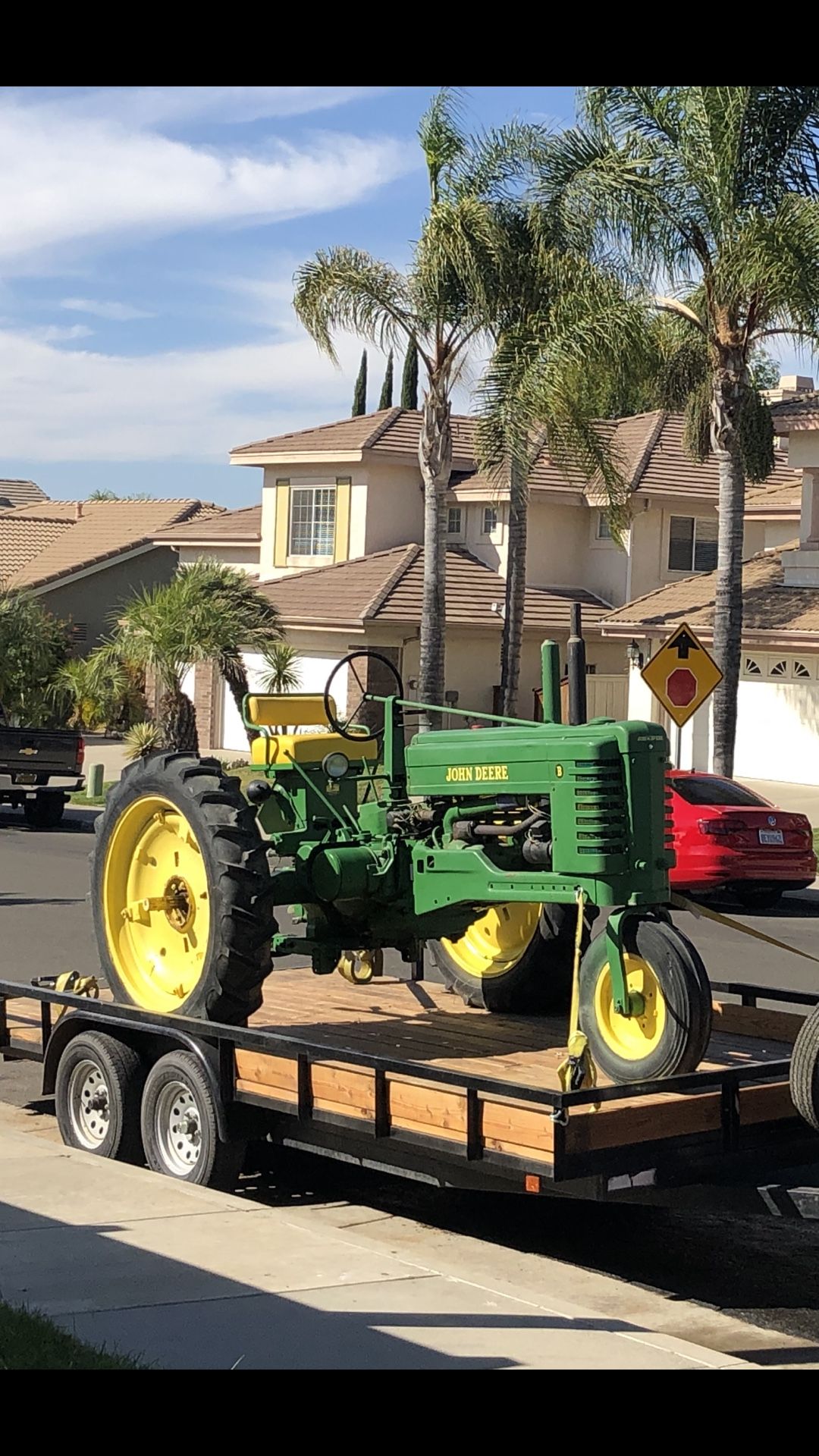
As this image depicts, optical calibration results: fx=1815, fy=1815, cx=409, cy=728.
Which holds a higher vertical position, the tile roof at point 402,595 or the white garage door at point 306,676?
the tile roof at point 402,595

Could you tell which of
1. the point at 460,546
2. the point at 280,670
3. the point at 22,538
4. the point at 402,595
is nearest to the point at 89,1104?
the point at 280,670

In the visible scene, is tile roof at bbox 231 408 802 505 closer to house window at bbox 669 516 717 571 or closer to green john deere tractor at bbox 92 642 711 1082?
house window at bbox 669 516 717 571

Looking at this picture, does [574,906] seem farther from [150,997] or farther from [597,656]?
[597,656]

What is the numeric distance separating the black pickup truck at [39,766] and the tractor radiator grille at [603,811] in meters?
20.1

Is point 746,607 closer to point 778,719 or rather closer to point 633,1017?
point 778,719

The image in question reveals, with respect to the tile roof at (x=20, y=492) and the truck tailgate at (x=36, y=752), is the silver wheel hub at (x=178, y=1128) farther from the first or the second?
the tile roof at (x=20, y=492)

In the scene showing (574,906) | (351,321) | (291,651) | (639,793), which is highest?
(351,321)

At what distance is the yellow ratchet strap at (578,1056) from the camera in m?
6.94

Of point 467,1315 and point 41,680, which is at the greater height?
point 41,680

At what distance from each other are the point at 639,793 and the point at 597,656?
31.6m

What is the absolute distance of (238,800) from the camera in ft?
28.4

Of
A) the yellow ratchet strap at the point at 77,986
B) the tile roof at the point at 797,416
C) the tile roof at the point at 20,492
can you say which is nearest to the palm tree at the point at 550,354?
the tile roof at the point at 797,416
